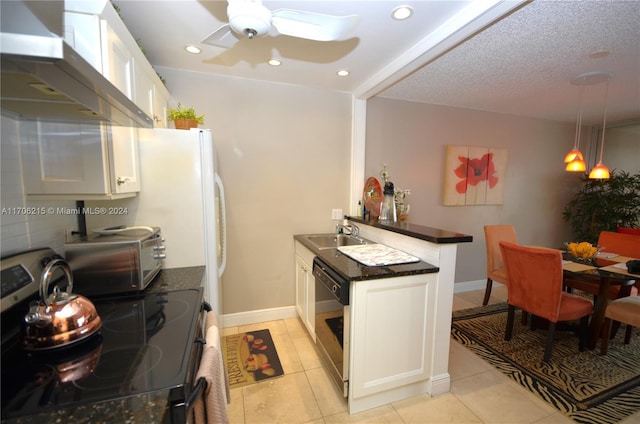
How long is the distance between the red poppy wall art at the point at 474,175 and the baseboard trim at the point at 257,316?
93.4 inches

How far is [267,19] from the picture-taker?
3.99 ft

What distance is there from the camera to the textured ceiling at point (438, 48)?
1536mm

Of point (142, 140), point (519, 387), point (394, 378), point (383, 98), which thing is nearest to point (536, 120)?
point (383, 98)

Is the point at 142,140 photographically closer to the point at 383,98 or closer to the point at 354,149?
the point at 354,149

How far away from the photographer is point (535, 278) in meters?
2.16

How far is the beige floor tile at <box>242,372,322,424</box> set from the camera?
1.67m

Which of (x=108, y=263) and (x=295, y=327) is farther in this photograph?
(x=295, y=327)

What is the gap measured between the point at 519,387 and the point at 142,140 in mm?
3106

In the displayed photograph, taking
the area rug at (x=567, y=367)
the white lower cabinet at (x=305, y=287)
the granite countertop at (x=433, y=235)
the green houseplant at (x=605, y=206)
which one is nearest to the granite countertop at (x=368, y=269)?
the granite countertop at (x=433, y=235)

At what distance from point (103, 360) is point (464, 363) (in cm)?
243

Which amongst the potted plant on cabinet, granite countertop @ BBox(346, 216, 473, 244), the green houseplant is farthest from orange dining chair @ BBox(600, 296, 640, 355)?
the potted plant on cabinet

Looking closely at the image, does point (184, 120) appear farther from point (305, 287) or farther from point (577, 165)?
point (577, 165)

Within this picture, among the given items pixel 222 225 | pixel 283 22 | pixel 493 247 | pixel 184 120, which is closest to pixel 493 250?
pixel 493 247

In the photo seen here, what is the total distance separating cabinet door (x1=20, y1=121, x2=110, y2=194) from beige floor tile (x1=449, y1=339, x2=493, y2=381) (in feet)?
8.63
